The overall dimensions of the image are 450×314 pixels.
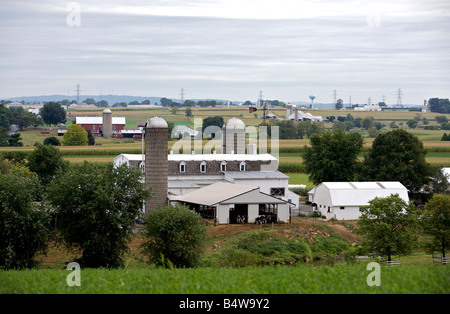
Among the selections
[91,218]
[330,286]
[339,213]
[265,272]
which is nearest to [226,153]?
[339,213]

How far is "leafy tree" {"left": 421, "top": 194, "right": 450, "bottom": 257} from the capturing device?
109 feet

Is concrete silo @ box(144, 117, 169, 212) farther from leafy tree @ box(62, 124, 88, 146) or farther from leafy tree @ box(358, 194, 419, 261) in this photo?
leafy tree @ box(62, 124, 88, 146)

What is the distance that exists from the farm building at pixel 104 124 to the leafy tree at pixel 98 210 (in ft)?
321

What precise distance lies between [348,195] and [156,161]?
15.4 meters

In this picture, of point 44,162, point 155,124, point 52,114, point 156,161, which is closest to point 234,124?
point 155,124

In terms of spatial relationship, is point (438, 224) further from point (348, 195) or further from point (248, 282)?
point (248, 282)

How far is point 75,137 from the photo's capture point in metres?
105

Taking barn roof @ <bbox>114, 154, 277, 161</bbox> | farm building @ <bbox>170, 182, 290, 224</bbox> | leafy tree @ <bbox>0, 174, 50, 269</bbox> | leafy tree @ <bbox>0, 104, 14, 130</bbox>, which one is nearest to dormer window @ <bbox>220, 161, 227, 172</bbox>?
barn roof @ <bbox>114, 154, 277, 161</bbox>

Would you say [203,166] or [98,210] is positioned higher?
[203,166]

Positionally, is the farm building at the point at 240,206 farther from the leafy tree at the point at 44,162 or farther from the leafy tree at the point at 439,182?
the leafy tree at the point at 439,182

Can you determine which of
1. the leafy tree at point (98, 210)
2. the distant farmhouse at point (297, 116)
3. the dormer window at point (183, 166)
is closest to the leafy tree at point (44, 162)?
the dormer window at point (183, 166)
